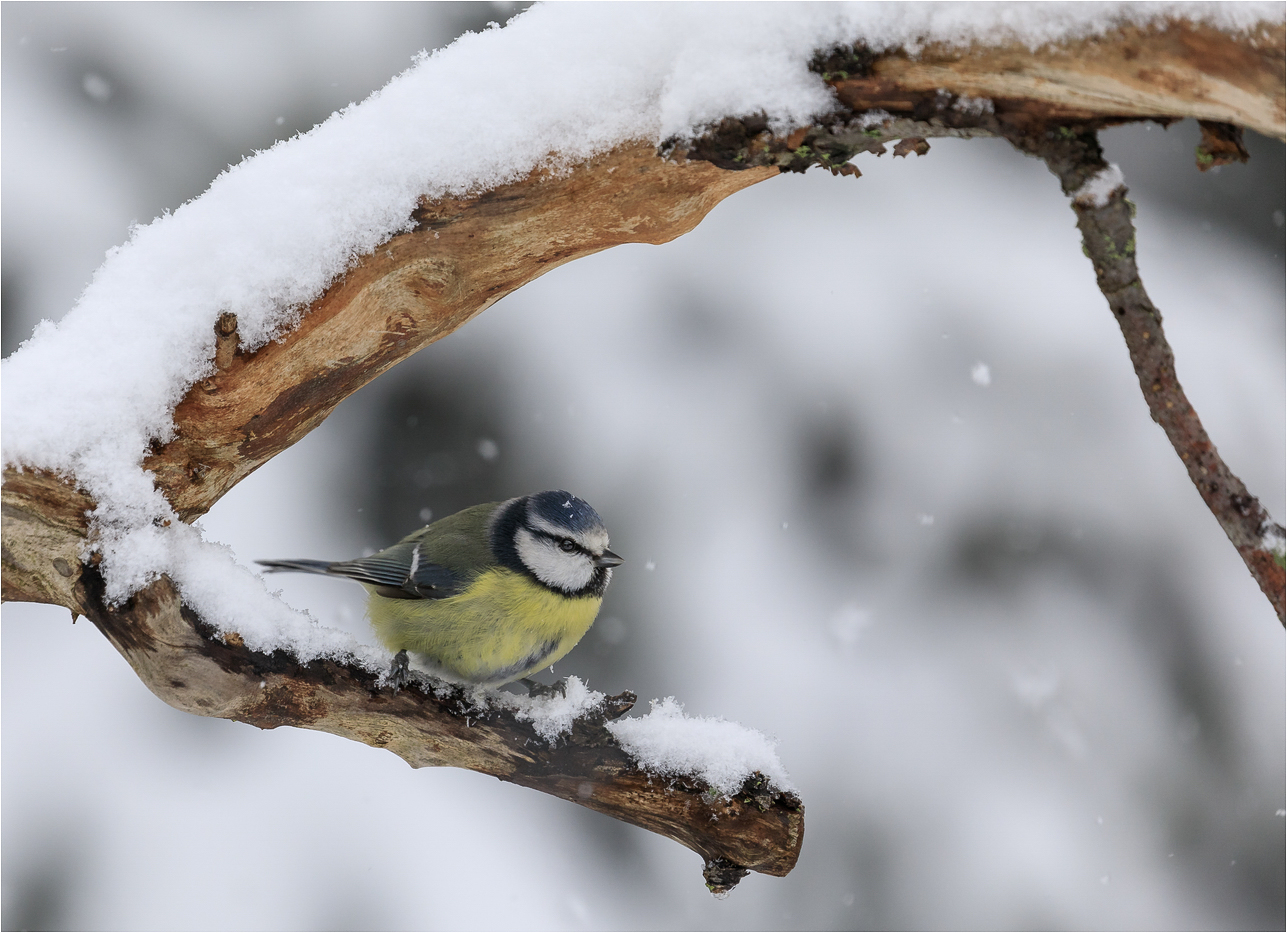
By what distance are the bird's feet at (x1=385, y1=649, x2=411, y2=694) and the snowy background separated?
157 centimetres

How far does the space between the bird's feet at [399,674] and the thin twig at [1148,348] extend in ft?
4.50

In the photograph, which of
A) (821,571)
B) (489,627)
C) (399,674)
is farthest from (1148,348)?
(821,571)

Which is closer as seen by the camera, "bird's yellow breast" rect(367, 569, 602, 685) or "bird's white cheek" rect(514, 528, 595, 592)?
"bird's yellow breast" rect(367, 569, 602, 685)

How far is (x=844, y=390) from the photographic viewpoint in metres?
3.35

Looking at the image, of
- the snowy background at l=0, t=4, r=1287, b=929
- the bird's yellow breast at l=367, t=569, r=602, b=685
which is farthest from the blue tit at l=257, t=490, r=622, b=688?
the snowy background at l=0, t=4, r=1287, b=929

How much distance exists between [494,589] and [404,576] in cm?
22

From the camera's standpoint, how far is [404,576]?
6.43 feet

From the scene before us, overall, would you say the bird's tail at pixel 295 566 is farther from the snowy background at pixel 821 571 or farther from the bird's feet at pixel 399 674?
the snowy background at pixel 821 571

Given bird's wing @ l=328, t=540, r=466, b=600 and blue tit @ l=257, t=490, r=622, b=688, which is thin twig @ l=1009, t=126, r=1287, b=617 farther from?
bird's wing @ l=328, t=540, r=466, b=600

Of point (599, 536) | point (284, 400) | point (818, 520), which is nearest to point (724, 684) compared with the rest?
point (818, 520)

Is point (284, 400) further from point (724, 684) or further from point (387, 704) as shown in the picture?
point (724, 684)

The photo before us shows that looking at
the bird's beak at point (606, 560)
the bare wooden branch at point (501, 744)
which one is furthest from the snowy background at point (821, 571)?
the bare wooden branch at point (501, 744)

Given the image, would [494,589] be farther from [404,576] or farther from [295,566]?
[295,566]

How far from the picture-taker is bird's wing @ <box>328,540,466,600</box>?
1921 millimetres
